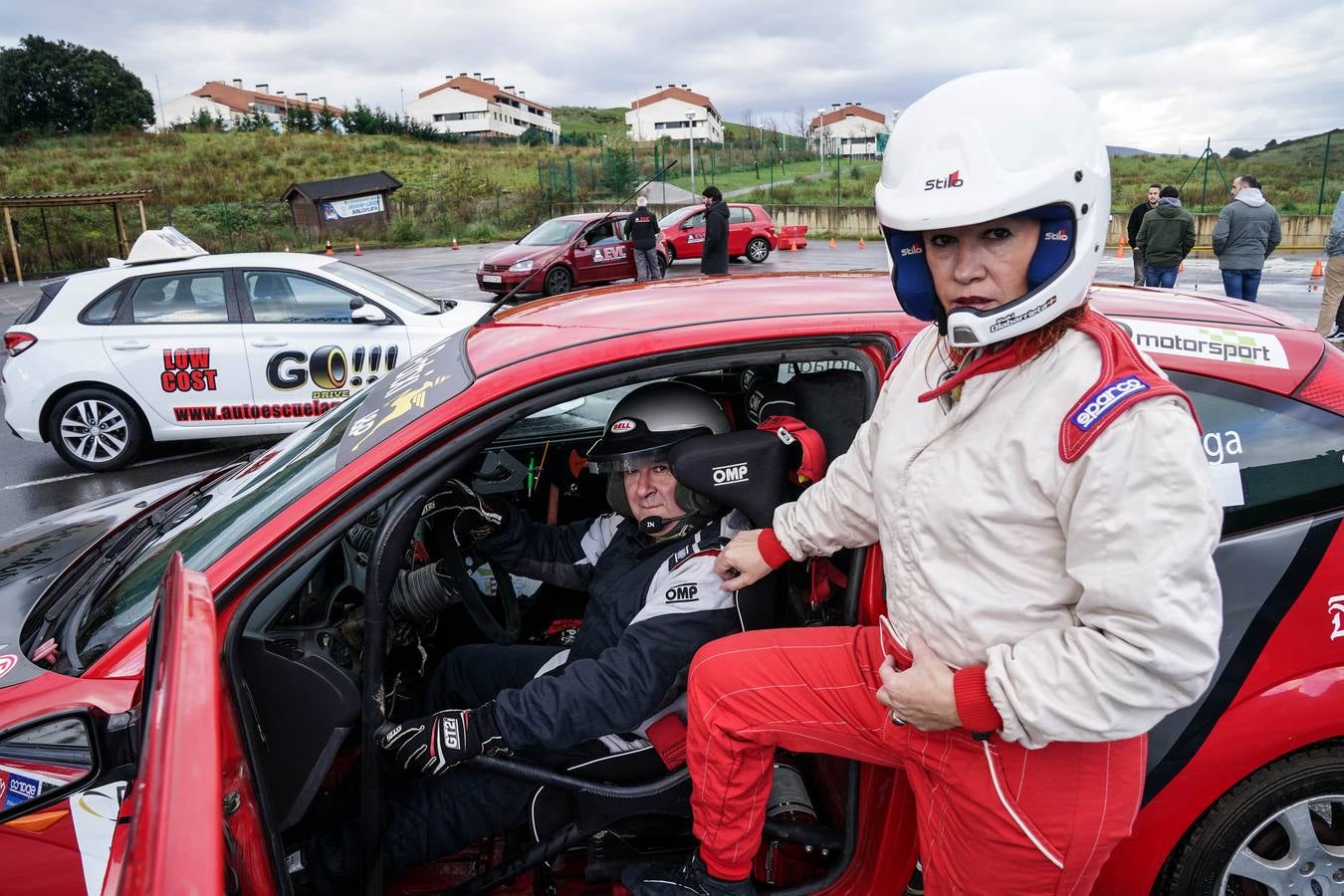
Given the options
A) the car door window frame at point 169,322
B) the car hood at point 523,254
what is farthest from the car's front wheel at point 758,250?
the car door window frame at point 169,322

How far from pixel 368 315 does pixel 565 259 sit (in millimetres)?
9560

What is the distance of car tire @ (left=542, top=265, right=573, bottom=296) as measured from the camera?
50.5 ft

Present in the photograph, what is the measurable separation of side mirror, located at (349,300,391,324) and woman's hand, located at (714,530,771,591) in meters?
5.14

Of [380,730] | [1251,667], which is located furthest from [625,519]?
[1251,667]

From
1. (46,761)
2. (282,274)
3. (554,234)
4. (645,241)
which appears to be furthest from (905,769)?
(554,234)

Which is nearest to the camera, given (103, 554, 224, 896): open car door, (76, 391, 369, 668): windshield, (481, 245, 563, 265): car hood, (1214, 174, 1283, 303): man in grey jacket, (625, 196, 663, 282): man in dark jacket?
(103, 554, 224, 896): open car door

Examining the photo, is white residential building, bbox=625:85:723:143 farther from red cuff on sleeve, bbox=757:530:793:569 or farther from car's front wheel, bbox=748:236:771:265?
red cuff on sleeve, bbox=757:530:793:569

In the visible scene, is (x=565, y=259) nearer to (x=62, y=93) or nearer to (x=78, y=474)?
(x=78, y=474)

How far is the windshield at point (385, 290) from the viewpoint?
663 cm

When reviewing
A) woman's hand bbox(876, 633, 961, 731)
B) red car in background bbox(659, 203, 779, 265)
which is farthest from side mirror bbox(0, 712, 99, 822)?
red car in background bbox(659, 203, 779, 265)

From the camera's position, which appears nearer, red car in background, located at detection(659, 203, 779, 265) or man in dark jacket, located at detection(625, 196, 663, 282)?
man in dark jacket, located at detection(625, 196, 663, 282)

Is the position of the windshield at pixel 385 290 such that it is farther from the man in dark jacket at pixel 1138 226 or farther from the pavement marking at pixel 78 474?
the man in dark jacket at pixel 1138 226

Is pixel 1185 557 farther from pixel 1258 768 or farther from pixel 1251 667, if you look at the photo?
pixel 1258 768

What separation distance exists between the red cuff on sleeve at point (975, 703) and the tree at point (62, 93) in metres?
55.8
